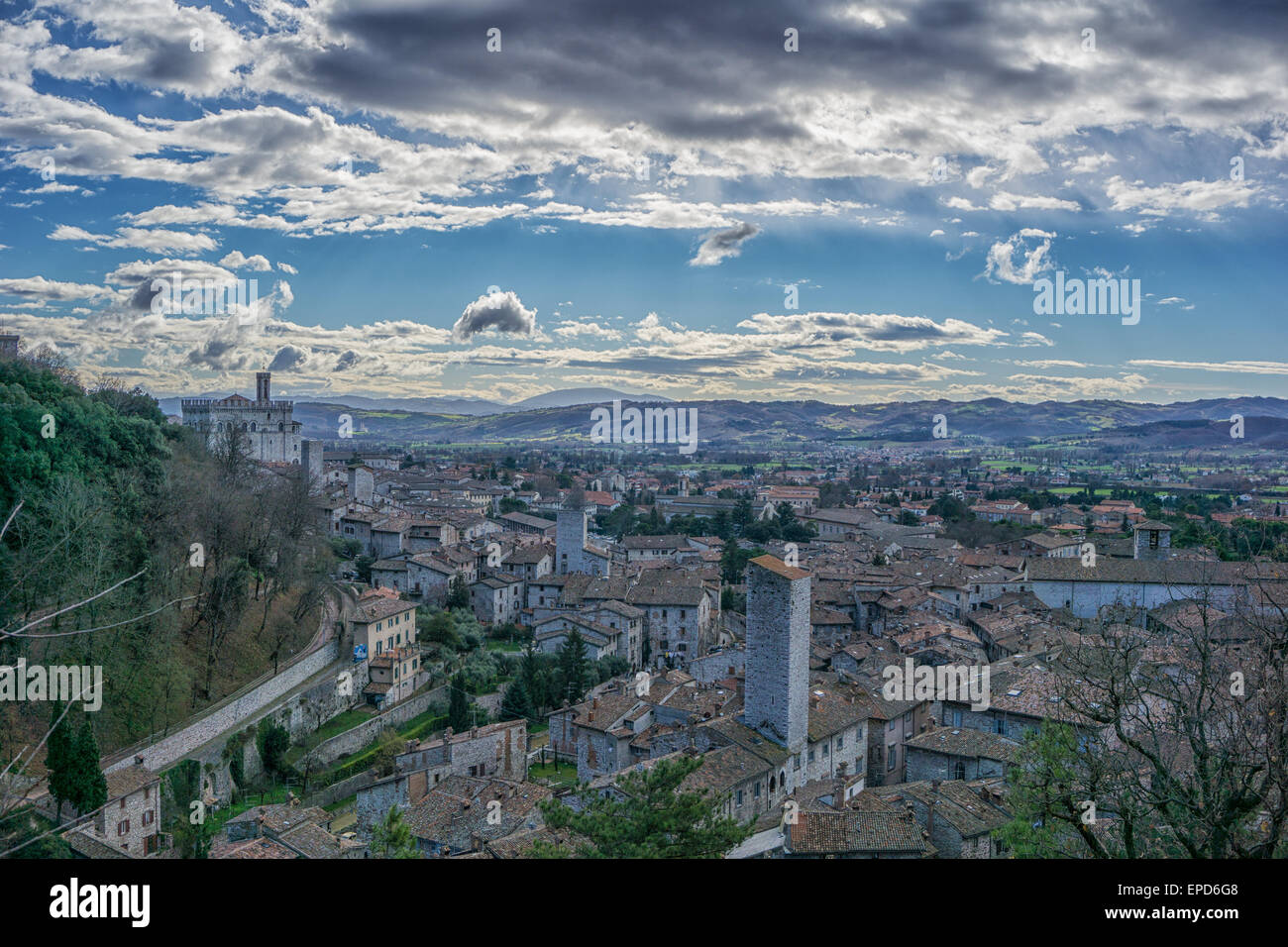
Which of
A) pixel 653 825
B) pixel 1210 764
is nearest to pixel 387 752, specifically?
pixel 653 825

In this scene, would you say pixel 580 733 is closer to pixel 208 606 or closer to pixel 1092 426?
pixel 208 606

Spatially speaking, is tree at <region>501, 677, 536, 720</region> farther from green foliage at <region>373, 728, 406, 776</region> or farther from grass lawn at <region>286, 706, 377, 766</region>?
grass lawn at <region>286, 706, 377, 766</region>

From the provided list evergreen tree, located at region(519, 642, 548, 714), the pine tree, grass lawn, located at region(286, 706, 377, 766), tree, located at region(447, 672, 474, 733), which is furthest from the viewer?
evergreen tree, located at region(519, 642, 548, 714)

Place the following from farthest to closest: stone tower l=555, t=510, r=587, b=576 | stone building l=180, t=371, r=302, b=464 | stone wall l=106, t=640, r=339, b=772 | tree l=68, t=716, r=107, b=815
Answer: stone building l=180, t=371, r=302, b=464, stone tower l=555, t=510, r=587, b=576, stone wall l=106, t=640, r=339, b=772, tree l=68, t=716, r=107, b=815

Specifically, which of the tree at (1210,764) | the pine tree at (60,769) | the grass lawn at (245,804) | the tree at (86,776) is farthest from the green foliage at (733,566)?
the tree at (1210,764)

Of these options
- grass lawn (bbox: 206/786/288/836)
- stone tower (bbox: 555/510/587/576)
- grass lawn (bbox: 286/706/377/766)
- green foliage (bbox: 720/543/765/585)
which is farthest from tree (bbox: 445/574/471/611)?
grass lawn (bbox: 206/786/288/836)
